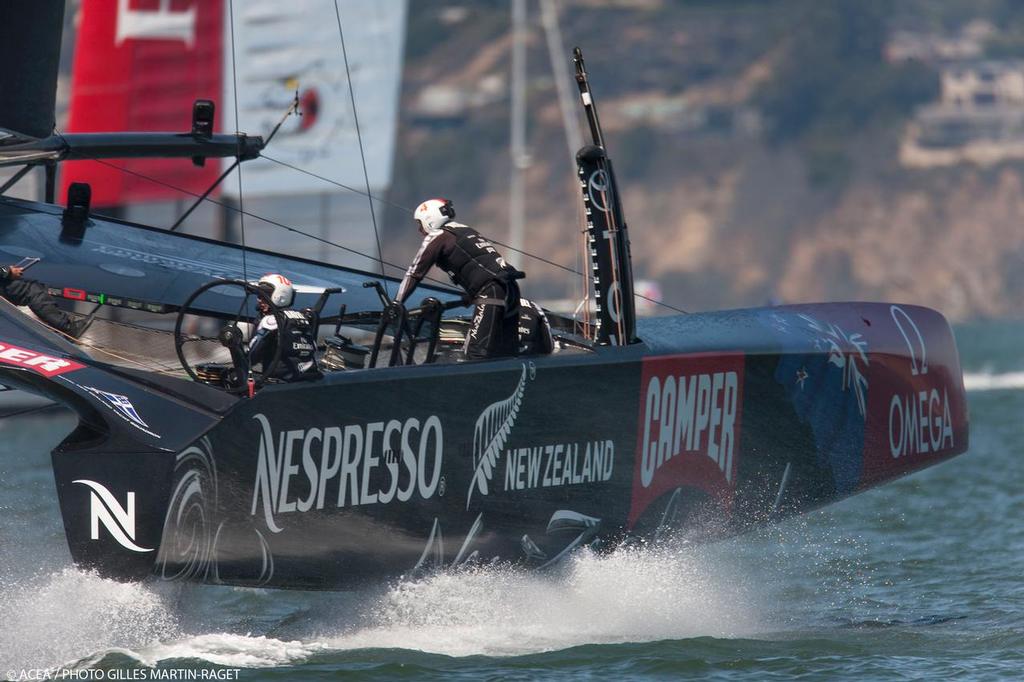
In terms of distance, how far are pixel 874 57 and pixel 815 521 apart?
2614 inches

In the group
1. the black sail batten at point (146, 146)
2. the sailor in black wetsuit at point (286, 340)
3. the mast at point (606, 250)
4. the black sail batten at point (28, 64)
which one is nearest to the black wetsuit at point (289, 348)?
the sailor in black wetsuit at point (286, 340)

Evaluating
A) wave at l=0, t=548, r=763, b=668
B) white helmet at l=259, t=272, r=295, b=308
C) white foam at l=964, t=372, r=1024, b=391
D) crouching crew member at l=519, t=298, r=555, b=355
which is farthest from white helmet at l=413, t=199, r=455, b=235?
white foam at l=964, t=372, r=1024, b=391

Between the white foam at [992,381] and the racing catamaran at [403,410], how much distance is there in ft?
67.3

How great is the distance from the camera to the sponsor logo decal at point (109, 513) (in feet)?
17.1

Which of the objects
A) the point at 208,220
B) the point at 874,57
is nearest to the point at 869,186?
the point at 874,57

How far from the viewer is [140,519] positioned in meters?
5.24

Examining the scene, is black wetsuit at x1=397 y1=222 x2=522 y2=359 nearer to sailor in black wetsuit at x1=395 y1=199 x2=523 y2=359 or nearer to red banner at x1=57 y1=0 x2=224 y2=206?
sailor in black wetsuit at x1=395 y1=199 x2=523 y2=359

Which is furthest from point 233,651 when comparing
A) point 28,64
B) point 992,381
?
point 992,381

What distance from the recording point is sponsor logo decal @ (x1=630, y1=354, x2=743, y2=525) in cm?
649

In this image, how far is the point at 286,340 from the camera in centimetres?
569

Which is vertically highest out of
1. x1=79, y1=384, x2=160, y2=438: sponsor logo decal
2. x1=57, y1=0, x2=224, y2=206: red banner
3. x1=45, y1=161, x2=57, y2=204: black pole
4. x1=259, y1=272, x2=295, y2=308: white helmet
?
x1=57, y1=0, x2=224, y2=206: red banner

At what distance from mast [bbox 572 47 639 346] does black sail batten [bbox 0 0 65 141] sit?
2.52 meters

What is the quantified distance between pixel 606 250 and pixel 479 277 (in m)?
0.63

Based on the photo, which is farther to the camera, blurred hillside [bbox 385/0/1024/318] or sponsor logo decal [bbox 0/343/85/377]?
blurred hillside [bbox 385/0/1024/318]
